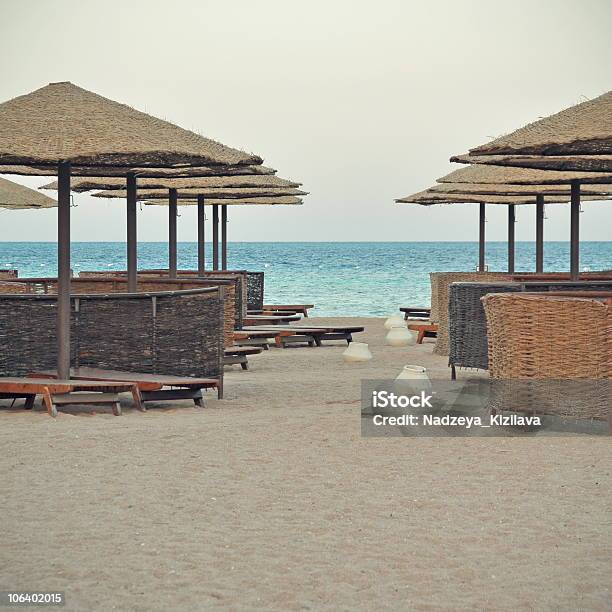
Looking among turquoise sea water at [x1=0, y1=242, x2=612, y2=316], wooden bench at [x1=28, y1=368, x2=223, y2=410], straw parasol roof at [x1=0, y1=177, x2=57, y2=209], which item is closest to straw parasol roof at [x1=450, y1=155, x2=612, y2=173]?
wooden bench at [x1=28, y1=368, x2=223, y2=410]

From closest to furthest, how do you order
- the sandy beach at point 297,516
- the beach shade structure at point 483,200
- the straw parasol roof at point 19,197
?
1. the sandy beach at point 297,516
2. the straw parasol roof at point 19,197
3. the beach shade structure at point 483,200

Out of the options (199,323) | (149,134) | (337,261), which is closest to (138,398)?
(199,323)

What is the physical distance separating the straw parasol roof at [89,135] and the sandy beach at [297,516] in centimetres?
184

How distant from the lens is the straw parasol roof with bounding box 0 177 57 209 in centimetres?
1673

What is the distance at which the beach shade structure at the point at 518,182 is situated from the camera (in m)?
12.8

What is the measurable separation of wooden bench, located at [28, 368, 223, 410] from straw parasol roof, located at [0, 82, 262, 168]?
4.97 ft

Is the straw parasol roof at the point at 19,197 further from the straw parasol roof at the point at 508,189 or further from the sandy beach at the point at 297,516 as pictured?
the sandy beach at the point at 297,516

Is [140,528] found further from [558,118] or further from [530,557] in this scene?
[558,118]

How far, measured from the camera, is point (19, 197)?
55.6 ft

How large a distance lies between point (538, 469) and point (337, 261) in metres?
69.4

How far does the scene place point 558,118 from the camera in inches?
337

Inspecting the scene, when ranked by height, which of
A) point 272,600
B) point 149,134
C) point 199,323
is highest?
point 149,134

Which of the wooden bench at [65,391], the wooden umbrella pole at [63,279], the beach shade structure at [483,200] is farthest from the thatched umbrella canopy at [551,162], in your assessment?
the beach shade structure at [483,200]

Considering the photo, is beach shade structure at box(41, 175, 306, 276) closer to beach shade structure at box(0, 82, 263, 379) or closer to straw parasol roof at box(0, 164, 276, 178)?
straw parasol roof at box(0, 164, 276, 178)
